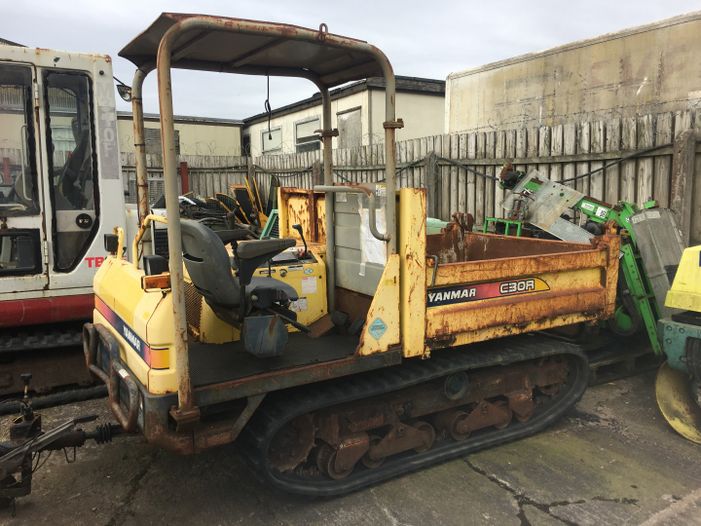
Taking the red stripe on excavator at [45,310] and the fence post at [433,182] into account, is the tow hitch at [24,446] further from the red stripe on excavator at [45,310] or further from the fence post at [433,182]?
the fence post at [433,182]

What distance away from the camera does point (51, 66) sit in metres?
4.48

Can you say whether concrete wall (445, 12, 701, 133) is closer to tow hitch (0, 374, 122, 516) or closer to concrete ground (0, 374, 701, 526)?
concrete ground (0, 374, 701, 526)

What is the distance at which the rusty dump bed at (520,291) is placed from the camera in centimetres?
345

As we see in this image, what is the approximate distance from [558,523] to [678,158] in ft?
13.4

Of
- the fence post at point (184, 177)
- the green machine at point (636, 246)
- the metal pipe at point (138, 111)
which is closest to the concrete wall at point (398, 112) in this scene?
the fence post at point (184, 177)

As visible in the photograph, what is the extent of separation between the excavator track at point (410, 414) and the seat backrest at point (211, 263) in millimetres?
668

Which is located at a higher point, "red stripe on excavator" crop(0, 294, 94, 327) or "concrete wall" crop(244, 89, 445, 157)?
"concrete wall" crop(244, 89, 445, 157)

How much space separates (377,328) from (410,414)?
77 centimetres

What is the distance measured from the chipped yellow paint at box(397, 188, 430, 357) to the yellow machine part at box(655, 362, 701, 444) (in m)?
2.27

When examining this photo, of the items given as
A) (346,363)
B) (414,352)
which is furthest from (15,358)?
(414,352)

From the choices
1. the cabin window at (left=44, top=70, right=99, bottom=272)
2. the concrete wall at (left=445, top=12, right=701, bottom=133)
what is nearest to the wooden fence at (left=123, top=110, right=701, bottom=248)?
the concrete wall at (left=445, top=12, right=701, bottom=133)

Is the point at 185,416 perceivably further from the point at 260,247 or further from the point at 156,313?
the point at 260,247

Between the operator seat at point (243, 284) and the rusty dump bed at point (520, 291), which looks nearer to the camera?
the operator seat at point (243, 284)

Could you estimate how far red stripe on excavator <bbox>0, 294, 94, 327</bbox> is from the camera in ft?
14.5
